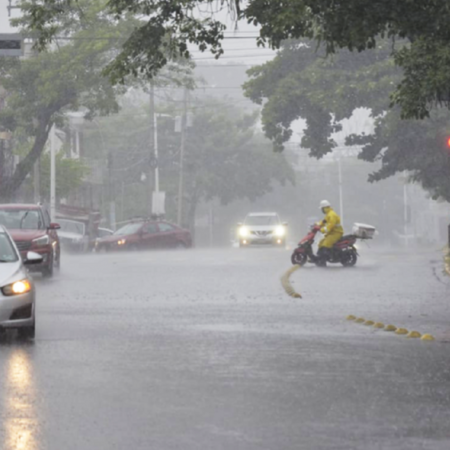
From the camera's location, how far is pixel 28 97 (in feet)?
188

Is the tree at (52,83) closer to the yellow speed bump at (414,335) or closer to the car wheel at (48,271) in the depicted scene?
the car wheel at (48,271)

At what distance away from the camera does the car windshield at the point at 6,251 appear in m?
16.9

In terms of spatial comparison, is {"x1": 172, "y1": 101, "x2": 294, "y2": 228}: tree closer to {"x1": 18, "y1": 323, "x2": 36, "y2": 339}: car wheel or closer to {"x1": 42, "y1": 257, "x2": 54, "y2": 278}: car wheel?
{"x1": 42, "y1": 257, "x2": 54, "y2": 278}: car wheel

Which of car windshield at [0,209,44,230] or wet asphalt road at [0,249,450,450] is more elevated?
car windshield at [0,209,44,230]

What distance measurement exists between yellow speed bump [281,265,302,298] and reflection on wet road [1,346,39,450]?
33.8 ft

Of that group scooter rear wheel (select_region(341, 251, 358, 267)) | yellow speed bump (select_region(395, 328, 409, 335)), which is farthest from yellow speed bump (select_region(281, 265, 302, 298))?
yellow speed bump (select_region(395, 328, 409, 335))

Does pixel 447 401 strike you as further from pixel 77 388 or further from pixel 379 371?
pixel 77 388

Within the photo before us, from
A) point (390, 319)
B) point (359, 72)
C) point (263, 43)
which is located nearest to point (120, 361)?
point (390, 319)

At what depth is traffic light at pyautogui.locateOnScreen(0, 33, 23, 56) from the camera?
24.7m

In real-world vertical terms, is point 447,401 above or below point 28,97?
below

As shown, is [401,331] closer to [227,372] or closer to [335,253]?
[227,372]

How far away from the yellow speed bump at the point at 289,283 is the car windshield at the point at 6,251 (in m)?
7.27

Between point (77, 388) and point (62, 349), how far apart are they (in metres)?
3.27

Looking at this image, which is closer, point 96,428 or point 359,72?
point 96,428
